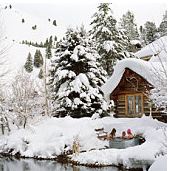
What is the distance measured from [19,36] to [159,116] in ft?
263

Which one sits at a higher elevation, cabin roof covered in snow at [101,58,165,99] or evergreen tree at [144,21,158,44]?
evergreen tree at [144,21,158,44]

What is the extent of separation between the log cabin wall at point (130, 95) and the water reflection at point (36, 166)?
6560mm

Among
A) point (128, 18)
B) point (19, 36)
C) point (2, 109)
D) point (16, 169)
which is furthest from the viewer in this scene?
point (19, 36)

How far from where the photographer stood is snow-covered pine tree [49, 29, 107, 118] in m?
26.7

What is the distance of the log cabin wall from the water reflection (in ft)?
21.5

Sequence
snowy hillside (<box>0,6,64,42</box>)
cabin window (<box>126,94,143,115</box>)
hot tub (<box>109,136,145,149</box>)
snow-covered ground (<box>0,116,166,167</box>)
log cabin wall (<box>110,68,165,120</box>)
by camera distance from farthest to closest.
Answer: snowy hillside (<box>0,6,64,42</box>) < cabin window (<box>126,94,143,115</box>) < log cabin wall (<box>110,68,165,120</box>) < hot tub (<box>109,136,145,149</box>) < snow-covered ground (<box>0,116,166,167</box>)

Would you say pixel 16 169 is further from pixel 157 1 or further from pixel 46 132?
pixel 157 1

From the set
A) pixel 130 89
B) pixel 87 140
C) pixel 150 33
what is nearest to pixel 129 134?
pixel 87 140

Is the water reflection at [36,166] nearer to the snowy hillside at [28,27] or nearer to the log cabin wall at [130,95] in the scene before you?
the log cabin wall at [130,95]

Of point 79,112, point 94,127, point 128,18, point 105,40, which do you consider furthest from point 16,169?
point 128,18

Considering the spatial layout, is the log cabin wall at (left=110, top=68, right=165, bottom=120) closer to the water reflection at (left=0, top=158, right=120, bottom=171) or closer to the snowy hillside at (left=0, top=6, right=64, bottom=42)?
the water reflection at (left=0, top=158, right=120, bottom=171)

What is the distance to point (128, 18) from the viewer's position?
48594 millimetres

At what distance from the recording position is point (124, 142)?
1777cm

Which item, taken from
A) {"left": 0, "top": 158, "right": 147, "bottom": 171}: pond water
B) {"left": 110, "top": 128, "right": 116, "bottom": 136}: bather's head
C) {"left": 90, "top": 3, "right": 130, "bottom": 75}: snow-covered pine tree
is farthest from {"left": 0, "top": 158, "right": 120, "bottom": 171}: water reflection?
{"left": 90, "top": 3, "right": 130, "bottom": 75}: snow-covered pine tree
